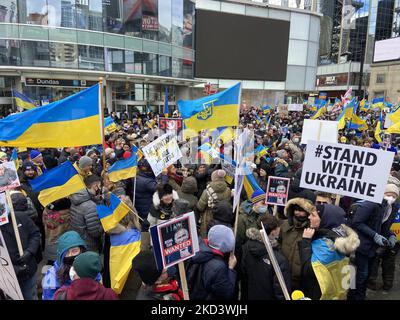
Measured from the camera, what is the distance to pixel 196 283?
9.58 ft

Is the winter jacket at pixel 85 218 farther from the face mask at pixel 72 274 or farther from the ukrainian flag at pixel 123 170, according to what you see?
the ukrainian flag at pixel 123 170

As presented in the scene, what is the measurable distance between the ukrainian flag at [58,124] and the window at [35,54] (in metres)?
23.2

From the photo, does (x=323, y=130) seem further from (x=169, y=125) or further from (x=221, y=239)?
(x=221, y=239)

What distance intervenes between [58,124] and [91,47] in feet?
79.8

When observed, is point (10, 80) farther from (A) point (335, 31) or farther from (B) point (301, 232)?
(A) point (335, 31)

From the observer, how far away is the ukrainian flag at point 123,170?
590 cm

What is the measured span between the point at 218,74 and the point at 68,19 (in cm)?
2102

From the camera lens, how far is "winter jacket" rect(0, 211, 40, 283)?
3.44 metres

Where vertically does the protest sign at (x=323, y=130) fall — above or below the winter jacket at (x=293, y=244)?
above

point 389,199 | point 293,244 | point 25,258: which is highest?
point 389,199

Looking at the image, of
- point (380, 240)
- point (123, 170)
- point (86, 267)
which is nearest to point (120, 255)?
point (86, 267)

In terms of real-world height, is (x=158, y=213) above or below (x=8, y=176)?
below

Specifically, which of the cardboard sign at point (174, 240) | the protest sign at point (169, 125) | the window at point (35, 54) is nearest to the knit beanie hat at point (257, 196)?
the cardboard sign at point (174, 240)

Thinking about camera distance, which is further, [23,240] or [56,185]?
[56,185]
